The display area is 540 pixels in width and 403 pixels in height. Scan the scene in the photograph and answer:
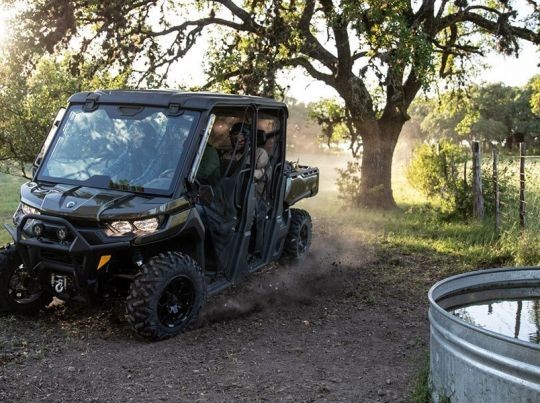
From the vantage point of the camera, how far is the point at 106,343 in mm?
5660

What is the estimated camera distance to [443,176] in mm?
15430

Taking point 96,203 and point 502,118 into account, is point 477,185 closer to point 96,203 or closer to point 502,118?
point 96,203

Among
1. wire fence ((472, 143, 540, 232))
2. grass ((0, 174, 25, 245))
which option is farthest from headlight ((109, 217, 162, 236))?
grass ((0, 174, 25, 245))

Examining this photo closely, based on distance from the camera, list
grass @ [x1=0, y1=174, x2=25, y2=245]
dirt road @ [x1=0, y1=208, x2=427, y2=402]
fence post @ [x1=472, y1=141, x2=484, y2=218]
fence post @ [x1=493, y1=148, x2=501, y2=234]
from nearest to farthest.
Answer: dirt road @ [x1=0, y1=208, x2=427, y2=402], fence post @ [x1=493, y1=148, x2=501, y2=234], fence post @ [x1=472, y1=141, x2=484, y2=218], grass @ [x1=0, y1=174, x2=25, y2=245]

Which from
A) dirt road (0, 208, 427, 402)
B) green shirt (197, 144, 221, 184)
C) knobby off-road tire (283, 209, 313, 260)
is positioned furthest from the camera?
knobby off-road tire (283, 209, 313, 260)

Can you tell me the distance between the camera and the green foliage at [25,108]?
42.0 ft

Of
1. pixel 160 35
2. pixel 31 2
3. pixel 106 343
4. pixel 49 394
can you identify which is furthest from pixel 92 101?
pixel 160 35

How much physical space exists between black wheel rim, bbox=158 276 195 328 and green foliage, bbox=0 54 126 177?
25.5 feet

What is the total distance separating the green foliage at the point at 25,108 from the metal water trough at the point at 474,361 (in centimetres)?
1018

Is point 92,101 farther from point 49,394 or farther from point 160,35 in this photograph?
point 160,35

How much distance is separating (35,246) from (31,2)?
868 cm

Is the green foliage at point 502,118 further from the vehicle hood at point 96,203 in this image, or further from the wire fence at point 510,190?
the vehicle hood at point 96,203

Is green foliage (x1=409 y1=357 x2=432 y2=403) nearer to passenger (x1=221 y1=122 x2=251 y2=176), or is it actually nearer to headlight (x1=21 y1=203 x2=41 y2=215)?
passenger (x1=221 y1=122 x2=251 y2=176)

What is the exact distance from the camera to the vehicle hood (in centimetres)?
556
